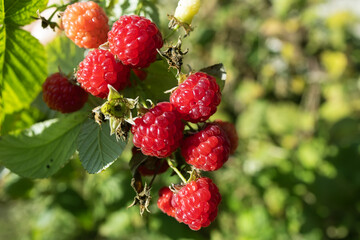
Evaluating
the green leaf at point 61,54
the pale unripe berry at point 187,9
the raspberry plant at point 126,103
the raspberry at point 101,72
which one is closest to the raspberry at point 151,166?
the raspberry plant at point 126,103

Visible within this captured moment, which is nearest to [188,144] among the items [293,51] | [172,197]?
[172,197]

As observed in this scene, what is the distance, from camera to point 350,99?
7.31 feet

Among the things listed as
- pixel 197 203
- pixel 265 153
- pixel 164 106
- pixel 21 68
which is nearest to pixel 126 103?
pixel 164 106

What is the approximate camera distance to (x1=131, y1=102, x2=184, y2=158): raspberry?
0.45 m

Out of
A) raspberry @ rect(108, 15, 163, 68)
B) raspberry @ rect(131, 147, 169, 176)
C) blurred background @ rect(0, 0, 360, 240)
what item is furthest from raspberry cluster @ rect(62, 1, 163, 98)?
blurred background @ rect(0, 0, 360, 240)

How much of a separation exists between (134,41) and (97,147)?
0.54 ft

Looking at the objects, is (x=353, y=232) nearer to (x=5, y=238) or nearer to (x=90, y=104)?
(x=90, y=104)

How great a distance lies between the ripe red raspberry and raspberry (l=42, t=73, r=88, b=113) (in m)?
0.22

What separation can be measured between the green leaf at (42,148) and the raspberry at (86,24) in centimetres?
14

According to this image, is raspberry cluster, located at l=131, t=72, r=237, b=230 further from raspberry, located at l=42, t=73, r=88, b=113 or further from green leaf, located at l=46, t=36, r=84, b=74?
green leaf, located at l=46, t=36, r=84, b=74

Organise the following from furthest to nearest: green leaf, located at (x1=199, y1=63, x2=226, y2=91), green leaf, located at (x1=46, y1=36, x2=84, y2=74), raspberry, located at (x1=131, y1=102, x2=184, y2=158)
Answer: green leaf, located at (x1=46, y1=36, x2=84, y2=74)
green leaf, located at (x1=199, y1=63, x2=226, y2=91)
raspberry, located at (x1=131, y1=102, x2=184, y2=158)

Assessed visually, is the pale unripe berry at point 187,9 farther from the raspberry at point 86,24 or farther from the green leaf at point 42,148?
the green leaf at point 42,148

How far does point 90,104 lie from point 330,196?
44.4 inches

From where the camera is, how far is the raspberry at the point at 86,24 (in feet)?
1.71
